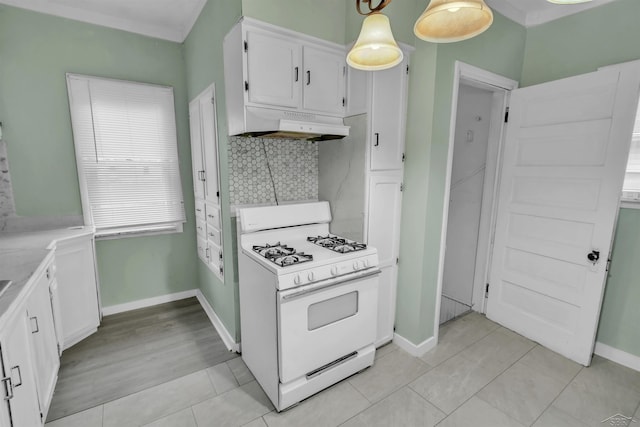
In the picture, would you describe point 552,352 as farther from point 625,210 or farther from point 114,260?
point 114,260

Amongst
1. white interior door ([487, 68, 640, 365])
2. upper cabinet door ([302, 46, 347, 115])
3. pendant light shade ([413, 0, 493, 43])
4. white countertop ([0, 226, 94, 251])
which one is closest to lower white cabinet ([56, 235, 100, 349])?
white countertop ([0, 226, 94, 251])

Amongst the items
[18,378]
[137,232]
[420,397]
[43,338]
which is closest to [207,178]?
[137,232]

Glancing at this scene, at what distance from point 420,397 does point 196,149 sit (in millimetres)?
2844

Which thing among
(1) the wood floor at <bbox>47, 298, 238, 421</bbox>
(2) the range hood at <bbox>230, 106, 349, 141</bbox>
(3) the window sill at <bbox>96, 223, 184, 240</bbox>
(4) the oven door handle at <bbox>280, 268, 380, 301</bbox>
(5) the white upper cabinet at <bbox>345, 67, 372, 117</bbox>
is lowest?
(1) the wood floor at <bbox>47, 298, 238, 421</bbox>

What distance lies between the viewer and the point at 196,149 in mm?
2979

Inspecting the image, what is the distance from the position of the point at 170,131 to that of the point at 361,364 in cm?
283

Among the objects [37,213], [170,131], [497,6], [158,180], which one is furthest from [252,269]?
[497,6]

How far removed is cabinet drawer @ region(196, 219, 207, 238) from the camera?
297cm

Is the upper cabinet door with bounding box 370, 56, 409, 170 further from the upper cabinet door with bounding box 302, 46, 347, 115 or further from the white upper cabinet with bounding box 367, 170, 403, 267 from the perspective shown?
the upper cabinet door with bounding box 302, 46, 347, 115

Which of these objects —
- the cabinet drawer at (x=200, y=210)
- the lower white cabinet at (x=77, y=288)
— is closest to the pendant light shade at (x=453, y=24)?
the cabinet drawer at (x=200, y=210)

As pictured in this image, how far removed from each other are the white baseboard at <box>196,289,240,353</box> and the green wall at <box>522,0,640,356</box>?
118 inches

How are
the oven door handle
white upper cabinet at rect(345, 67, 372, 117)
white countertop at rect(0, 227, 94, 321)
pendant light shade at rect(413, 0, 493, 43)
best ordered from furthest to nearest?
white upper cabinet at rect(345, 67, 372, 117) → the oven door handle → white countertop at rect(0, 227, 94, 321) → pendant light shade at rect(413, 0, 493, 43)

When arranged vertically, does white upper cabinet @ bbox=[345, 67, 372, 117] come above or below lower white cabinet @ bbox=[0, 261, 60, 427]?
above

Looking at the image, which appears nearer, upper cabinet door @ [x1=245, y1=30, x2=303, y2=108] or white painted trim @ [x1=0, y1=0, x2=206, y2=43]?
upper cabinet door @ [x1=245, y1=30, x2=303, y2=108]
